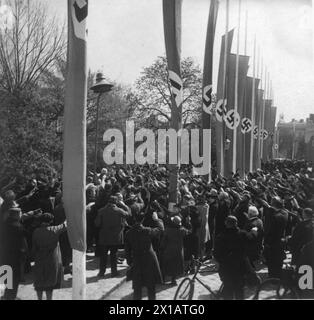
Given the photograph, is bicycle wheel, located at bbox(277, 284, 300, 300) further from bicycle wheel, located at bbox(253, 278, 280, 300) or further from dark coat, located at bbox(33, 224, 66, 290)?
dark coat, located at bbox(33, 224, 66, 290)

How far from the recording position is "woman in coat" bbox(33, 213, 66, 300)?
7.54 meters

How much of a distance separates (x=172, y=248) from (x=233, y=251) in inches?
83.8

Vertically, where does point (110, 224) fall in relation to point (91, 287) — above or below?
above

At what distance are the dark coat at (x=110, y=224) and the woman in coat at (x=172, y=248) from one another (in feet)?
3.35

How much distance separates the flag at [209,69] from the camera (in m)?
13.8

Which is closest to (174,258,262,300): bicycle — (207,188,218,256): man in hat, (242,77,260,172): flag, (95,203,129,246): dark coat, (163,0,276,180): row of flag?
(95,203,129,246): dark coat

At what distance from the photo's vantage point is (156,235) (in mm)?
8578

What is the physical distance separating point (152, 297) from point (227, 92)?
12223mm

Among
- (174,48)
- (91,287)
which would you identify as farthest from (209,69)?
(91,287)

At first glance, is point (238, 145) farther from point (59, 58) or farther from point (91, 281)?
point (91, 281)

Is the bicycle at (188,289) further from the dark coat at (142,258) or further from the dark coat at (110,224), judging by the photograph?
the dark coat at (110,224)

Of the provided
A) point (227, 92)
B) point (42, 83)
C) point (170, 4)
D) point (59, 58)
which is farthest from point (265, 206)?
point (42, 83)

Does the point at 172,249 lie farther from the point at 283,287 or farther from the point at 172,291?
the point at 283,287

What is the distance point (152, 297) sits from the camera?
7781mm
